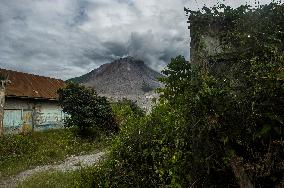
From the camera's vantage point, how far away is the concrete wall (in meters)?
25.0

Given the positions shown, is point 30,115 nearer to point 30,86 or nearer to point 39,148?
point 30,86

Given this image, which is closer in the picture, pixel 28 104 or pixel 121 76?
pixel 28 104

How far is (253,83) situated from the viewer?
278 inches

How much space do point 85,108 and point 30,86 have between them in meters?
6.56

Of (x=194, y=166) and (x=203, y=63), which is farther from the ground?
(x=203, y=63)

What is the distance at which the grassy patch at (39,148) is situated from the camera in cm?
1859

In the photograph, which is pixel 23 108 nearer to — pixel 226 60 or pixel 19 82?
pixel 19 82

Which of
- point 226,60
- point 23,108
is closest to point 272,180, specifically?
point 226,60

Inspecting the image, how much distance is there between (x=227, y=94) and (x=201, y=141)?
1.02 meters

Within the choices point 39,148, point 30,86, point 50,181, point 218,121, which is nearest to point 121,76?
point 30,86

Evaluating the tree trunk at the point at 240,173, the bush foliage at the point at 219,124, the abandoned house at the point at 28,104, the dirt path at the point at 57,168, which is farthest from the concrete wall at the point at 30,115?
the tree trunk at the point at 240,173

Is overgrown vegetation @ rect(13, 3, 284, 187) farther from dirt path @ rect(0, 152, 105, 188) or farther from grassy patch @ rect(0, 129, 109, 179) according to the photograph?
grassy patch @ rect(0, 129, 109, 179)

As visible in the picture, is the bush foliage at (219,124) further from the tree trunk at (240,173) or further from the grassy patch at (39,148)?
the grassy patch at (39,148)

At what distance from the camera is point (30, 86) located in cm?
2950
